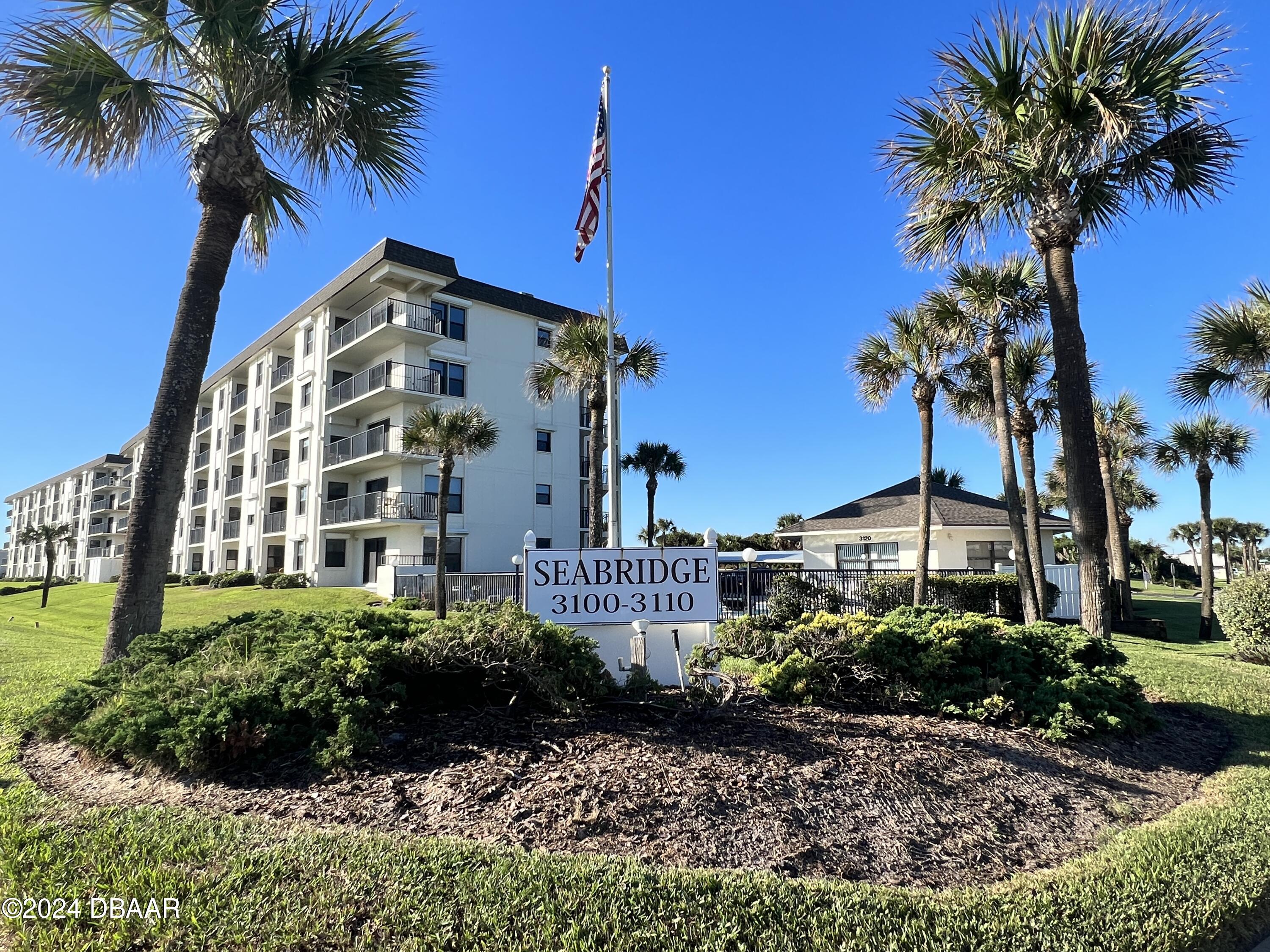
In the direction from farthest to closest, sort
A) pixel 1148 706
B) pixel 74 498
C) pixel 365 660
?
pixel 74 498 < pixel 1148 706 < pixel 365 660

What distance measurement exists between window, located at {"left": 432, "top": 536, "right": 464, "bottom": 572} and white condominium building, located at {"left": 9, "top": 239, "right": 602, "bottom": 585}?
6 cm

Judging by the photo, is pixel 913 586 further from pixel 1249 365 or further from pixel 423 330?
pixel 423 330

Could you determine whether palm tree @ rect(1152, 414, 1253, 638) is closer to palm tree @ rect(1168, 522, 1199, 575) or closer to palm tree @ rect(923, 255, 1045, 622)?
palm tree @ rect(923, 255, 1045, 622)

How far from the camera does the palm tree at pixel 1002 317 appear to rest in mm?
14281

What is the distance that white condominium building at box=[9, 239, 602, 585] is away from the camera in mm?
27281

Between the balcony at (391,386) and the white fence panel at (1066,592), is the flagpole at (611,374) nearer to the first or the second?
the white fence panel at (1066,592)

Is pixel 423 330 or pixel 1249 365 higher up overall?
pixel 423 330

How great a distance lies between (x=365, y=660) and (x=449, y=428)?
587 inches

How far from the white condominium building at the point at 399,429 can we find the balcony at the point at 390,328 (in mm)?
72

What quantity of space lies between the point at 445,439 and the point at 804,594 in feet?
35.5

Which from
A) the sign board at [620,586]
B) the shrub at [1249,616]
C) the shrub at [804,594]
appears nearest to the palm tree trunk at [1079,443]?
the sign board at [620,586]

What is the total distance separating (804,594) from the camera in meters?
17.2

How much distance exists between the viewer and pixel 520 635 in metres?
5.39

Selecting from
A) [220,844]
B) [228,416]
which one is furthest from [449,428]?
[228,416]
